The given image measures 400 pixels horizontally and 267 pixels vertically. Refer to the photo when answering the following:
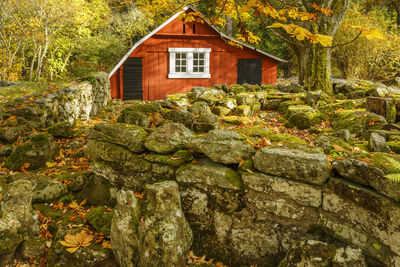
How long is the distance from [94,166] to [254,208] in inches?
110

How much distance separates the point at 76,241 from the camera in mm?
4012

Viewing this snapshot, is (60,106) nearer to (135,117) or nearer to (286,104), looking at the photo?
(135,117)

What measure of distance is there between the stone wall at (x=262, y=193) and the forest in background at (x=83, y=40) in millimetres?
11122

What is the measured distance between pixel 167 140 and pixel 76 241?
1.87m

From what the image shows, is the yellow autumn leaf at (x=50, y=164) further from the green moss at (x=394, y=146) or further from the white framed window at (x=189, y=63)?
the white framed window at (x=189, y=63)

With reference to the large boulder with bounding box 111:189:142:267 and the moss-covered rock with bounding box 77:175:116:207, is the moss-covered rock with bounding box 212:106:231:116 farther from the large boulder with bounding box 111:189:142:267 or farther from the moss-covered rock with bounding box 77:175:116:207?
the large boulder with bounding box 111:189:142:267

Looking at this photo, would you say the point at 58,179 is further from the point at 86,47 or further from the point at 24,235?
the point at 86,47

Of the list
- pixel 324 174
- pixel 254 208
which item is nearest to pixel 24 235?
pixel 254 208

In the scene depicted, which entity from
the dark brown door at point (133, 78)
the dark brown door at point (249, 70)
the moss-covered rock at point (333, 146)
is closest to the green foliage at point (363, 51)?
the dark brown door at point (249, 70)

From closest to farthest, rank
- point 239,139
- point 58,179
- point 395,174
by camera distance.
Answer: point 395,174, point 239,139, point 58,179

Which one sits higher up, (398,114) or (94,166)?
(398,114)

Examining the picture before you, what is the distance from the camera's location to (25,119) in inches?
303

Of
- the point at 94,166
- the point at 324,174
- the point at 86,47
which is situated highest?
the point at 86,47

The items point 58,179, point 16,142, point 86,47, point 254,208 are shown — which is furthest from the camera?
point 86,47
